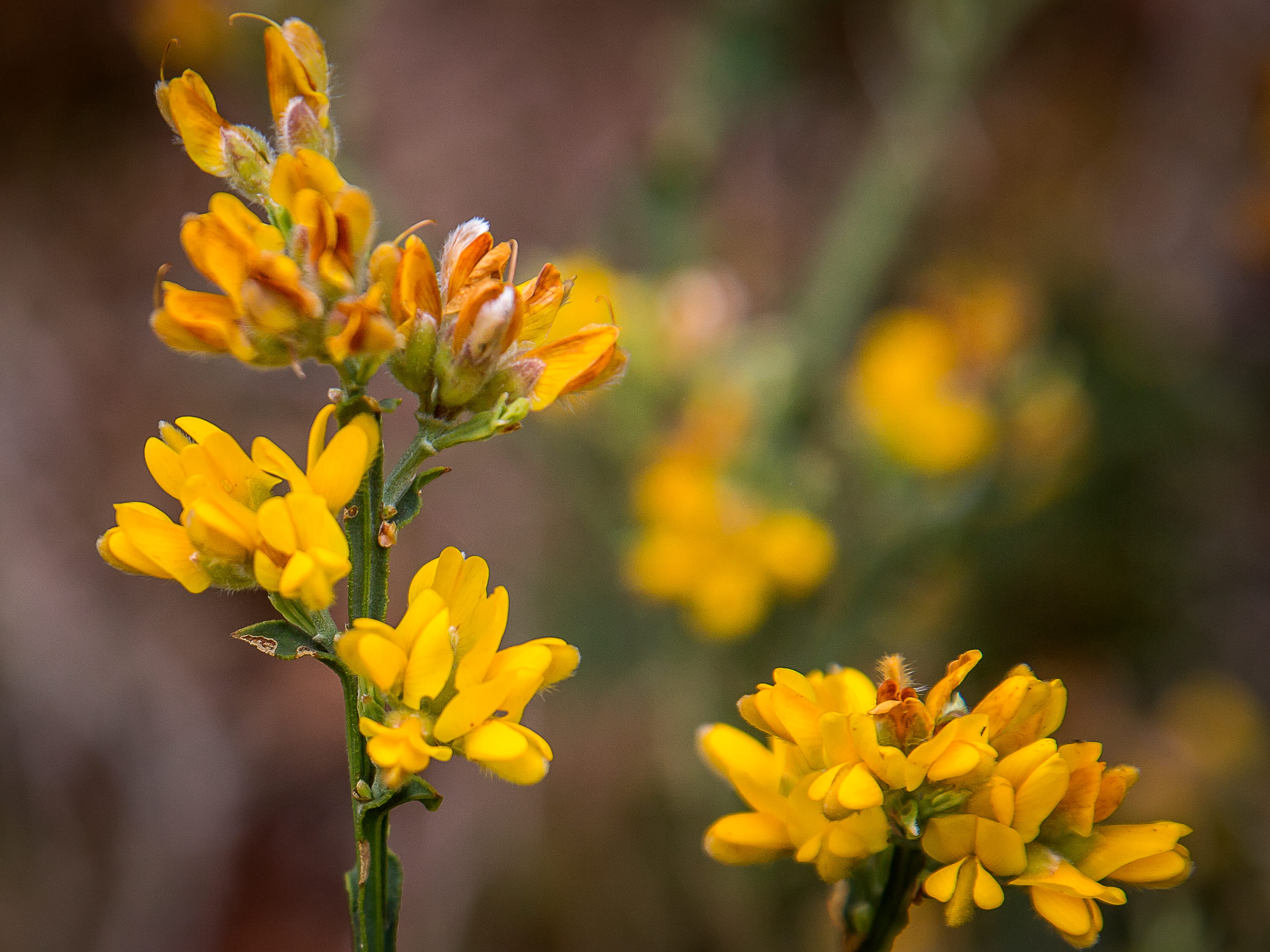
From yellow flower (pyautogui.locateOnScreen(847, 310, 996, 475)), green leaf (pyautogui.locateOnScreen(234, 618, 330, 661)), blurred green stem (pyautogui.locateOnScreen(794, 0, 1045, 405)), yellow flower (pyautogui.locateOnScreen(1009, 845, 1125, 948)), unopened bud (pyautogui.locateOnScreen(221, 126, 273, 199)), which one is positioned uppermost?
blurred green stem (pyautogui.locateOnScreen(794, 0, 1045, 405))

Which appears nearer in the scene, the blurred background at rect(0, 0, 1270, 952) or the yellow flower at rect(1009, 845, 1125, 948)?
the yellow flower at rect(1009, 845, 1125, 948)

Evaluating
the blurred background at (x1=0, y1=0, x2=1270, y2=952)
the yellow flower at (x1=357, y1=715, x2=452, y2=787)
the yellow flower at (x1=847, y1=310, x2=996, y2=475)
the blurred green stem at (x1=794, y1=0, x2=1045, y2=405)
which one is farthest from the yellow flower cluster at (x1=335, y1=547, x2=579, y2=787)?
the blurred green stem at (x1=794, y1=0, x2=1045, y2=405)

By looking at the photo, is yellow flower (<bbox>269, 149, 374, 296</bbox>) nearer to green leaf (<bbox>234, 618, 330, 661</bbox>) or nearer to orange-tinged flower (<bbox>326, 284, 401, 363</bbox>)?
orange-tinged flower (<bbox>326, 284, 401, 363</bbox>)

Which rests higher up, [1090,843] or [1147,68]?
[1147,68]

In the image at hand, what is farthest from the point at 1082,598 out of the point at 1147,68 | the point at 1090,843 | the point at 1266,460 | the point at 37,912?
the point at 37,912

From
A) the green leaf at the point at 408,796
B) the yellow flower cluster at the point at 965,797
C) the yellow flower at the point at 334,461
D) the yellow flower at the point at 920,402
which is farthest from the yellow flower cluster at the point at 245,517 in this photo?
the yellow flower at the point at 920,402

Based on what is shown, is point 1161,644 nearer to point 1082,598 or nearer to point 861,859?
point 1082,598

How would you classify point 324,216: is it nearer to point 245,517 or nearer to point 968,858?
point 245,517
